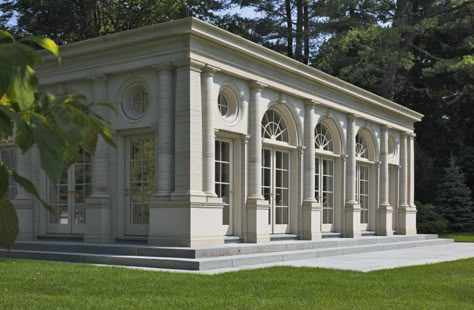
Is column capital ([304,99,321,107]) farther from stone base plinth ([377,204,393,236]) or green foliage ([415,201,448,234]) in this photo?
green foliage ([415,201,448,234])

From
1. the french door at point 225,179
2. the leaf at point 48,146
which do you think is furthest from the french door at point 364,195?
the leaf at point 48,146

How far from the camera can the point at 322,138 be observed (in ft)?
60.5

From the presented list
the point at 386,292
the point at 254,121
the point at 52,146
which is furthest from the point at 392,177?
the point at 52,146

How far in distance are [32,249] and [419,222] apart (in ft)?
59.9

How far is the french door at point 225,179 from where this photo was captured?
47.2ft

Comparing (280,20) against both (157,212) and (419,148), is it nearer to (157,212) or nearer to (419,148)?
(419,148)

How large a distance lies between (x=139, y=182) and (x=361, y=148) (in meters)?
9.04

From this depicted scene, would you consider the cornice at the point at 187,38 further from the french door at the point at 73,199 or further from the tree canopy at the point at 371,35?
the tree canopy at the point at 371,35

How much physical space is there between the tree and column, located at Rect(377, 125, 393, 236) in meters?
20.7

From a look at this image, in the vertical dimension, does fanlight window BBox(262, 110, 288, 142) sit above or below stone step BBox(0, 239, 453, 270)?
above

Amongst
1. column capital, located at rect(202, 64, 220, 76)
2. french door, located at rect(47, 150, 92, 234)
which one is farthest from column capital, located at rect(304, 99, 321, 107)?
french door, located at rect(47, 150, 92, 234)

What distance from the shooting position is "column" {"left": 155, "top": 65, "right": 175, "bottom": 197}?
512 inches

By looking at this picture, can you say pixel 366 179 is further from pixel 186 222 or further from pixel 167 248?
pixel 167 248

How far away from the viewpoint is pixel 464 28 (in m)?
32.3
